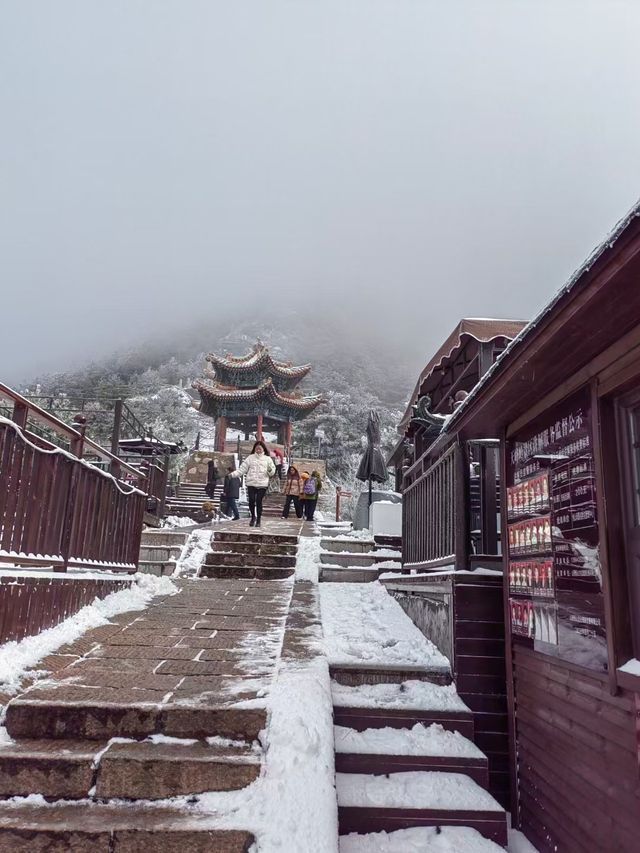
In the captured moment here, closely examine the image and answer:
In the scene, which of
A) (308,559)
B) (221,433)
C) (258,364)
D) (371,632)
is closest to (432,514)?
(371,632)

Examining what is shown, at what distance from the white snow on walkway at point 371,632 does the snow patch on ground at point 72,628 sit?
2.10 metres

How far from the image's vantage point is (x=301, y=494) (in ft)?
52.1

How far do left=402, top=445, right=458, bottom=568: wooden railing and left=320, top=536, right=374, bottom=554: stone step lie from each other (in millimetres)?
2671

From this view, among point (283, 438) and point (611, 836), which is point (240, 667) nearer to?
point (611, 836)

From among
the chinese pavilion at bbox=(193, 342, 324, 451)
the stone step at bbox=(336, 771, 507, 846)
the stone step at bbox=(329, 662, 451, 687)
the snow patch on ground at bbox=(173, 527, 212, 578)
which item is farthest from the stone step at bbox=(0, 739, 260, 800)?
the chinese pavilion at bbox=(193, 342, 324, 451)

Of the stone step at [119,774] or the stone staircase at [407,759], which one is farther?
the stone staircase at [407,759]

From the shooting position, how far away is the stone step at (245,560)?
8648mm

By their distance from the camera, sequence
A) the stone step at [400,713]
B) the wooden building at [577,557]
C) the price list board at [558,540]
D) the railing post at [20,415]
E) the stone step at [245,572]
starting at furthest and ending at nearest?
1. the stone step at [245,572]
2. the railing post at [20,415]
3. the stone step at [400,713]
4. the price list board at [558,540]
5. the wooden building at [577,557]

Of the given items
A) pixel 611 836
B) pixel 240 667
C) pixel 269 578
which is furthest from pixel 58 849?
pixel 269 578

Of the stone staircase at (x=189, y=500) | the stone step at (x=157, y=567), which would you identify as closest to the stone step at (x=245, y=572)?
the stone step at (x=157, y=567)

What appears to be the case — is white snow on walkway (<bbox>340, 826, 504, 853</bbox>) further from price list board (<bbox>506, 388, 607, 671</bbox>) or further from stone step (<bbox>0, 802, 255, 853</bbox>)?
price list board (<bbox>506, 388, 607, 671</bbox>)

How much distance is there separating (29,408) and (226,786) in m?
3.04

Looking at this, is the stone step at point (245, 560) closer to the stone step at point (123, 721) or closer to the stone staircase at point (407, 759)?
the stone staircase at point (407, 759)

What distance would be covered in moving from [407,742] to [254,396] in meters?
30.4
